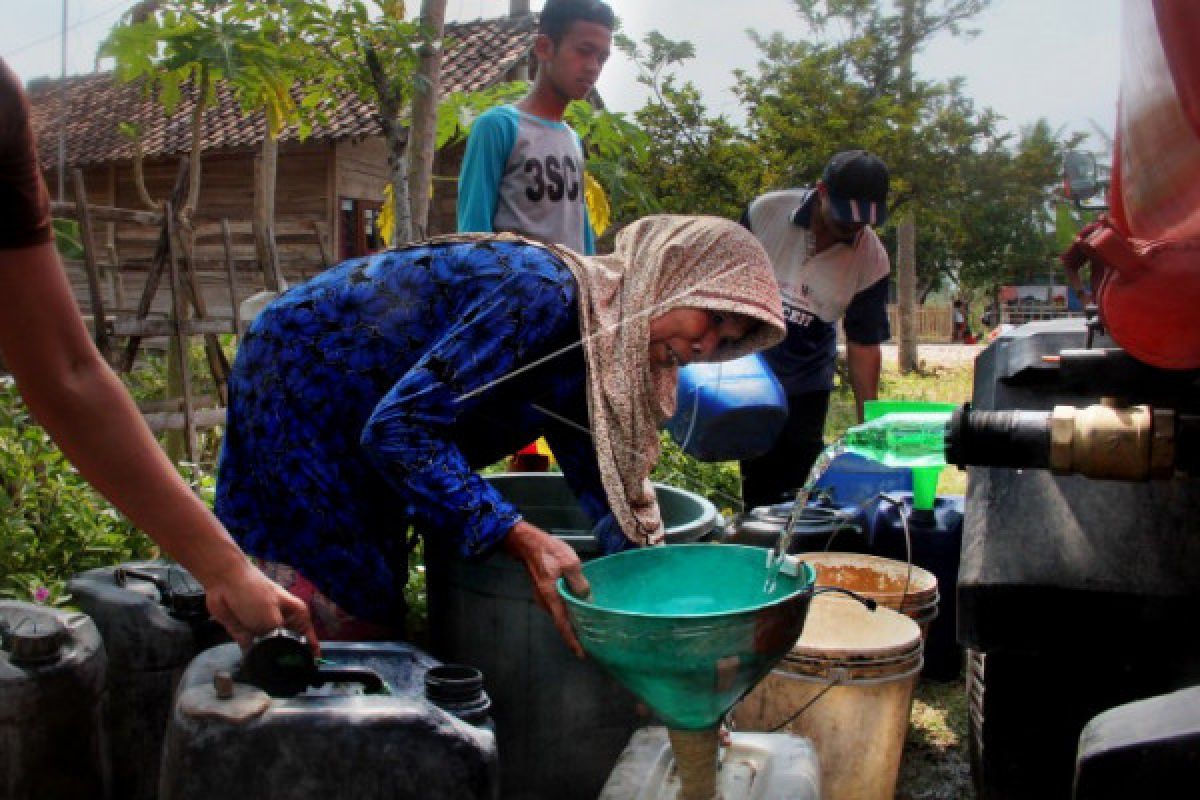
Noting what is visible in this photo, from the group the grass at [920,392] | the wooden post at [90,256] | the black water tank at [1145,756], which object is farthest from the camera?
the grass at [920,392]

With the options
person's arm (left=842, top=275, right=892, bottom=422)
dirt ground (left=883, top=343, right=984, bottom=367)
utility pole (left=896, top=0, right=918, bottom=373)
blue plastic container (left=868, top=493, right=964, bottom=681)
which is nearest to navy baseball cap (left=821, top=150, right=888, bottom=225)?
person's arm (left=842, top=275, right=892, bottom=422)

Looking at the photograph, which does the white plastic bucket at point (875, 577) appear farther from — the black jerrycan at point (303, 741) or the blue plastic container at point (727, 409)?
the black jerrycan at point (303, 741)

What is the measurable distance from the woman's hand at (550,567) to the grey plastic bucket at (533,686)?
0.29m

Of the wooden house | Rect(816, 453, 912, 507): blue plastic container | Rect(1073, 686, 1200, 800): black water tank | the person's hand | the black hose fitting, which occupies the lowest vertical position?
Rect(816, 453, 912, 507): blue plastic container

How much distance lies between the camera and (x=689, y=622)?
5.19ft

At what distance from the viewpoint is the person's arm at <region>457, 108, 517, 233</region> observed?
11.4ft

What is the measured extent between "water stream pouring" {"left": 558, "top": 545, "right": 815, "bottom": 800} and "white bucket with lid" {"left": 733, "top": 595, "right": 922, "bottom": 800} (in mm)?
688

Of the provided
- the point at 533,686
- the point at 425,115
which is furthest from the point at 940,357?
the point at 533,686

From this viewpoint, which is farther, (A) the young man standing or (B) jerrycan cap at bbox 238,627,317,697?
(A) the young man standing

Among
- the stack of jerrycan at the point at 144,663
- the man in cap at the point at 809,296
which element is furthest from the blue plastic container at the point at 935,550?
the stack of jerrycan at the point at 144,663

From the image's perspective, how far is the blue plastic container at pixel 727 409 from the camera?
10.6 feet

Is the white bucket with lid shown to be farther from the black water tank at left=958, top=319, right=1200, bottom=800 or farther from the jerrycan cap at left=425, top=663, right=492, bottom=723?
the jerrycan cap at left=425, top=663, right=492, bottom=723

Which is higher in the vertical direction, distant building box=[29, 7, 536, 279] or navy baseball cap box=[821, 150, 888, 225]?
distant building box=[29, 7, 536, 279]

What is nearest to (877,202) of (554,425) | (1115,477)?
(554,425)
